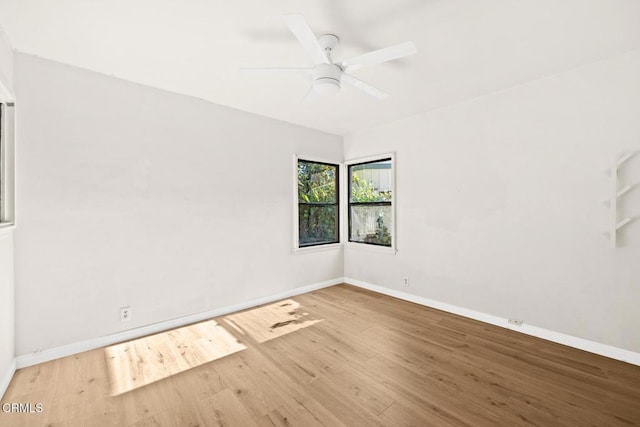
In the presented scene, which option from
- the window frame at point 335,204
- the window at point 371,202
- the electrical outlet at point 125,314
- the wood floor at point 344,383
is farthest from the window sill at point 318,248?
the electrical outlet at point 125,314

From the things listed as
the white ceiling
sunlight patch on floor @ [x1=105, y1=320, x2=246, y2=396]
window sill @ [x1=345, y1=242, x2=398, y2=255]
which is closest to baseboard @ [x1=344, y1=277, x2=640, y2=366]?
window sill @ [x1=345, y1=242, x2=398, y2=255]

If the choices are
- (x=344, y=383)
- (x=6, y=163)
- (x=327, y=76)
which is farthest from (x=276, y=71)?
(x=344, y=383)

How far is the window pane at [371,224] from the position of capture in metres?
4.23

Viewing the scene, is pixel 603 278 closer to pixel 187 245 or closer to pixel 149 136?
pixel 187 245

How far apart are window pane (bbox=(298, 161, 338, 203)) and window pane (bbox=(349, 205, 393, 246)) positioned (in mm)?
477

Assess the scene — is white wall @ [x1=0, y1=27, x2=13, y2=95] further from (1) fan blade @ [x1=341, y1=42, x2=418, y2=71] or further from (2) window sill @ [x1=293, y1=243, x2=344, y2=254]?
(2) window sill @ [x1=293, y1=243, x2=344, y2=254]

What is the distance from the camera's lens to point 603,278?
2.43 metres

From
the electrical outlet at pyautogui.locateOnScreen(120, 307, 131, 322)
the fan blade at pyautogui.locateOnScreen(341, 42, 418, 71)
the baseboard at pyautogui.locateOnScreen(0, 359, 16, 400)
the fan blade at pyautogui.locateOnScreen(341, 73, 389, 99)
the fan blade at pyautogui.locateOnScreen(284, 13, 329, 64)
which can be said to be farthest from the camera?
the electrical outlet at pyautogui.locateOnScreen(120, 307, 131, 322)

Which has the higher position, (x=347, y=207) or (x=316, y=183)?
(x=316, y=183)

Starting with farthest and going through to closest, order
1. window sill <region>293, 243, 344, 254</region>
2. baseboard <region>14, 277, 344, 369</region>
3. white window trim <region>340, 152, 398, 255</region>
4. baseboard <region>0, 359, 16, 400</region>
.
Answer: window sill <region>293, 243, 344, 254</region>, white window trim <region>340, 152, 398, 255</region>, baseboard <region>14, 277, 344, 369</region>, baseboard <region>0, 359, 16, 400</region>

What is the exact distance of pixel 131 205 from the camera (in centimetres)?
276

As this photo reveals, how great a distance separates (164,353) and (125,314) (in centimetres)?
62

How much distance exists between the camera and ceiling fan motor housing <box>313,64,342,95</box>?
6.57ft

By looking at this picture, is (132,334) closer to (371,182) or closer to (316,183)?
(316,183)
